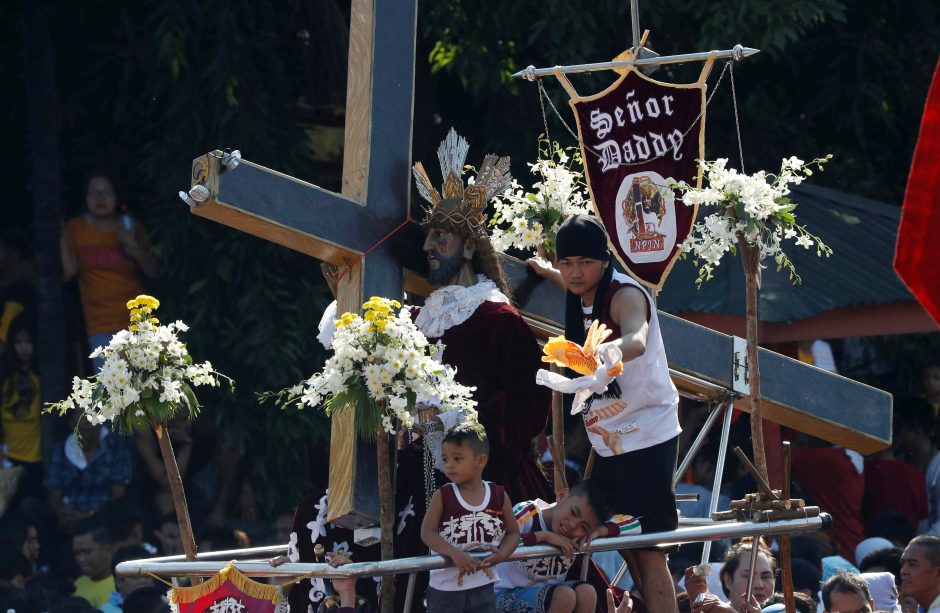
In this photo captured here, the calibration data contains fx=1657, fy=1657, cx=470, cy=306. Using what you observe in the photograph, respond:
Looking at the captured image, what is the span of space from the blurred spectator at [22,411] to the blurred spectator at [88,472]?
40cm

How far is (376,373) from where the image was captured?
5.72m

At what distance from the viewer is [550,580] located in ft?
20.7

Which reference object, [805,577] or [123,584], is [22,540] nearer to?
[123,584]

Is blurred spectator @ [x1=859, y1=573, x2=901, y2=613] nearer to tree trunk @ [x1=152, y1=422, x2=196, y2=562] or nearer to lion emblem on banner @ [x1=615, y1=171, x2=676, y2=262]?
lion emblem on banner @ [x1=615, y1=171, x2=676, y2=262]

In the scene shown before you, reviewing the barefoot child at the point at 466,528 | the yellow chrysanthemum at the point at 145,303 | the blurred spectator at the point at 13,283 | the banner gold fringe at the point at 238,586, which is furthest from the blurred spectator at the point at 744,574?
the blurred spectator at the point at 13,283

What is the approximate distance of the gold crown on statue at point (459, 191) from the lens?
22.5ft

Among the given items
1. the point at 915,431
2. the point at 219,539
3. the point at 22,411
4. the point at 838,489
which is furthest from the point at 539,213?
the point at 22,411

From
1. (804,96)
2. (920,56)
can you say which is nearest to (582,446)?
(804,96)

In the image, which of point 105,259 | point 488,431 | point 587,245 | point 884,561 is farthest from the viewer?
point 105,259

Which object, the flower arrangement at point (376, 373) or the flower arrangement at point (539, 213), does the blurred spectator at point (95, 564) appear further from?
the flower arrangement at point (376, 373)

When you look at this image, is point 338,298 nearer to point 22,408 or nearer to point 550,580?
point 550,580

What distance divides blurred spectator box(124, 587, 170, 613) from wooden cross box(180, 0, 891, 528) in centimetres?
289

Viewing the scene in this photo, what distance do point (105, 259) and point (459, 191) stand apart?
4863 millimetres

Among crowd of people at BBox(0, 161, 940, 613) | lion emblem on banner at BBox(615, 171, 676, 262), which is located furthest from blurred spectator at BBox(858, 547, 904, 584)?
lion emblem on banner at BBox(615, 171, 676, 262)
